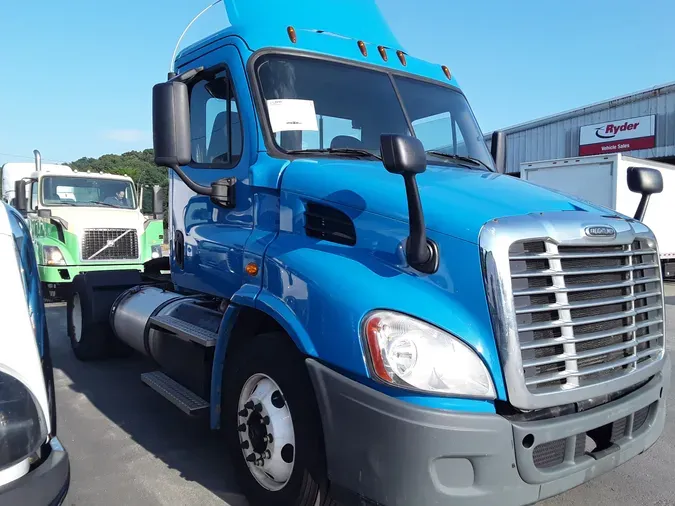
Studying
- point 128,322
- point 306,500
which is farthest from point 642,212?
point 128,322

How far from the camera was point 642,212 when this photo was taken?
3475mm

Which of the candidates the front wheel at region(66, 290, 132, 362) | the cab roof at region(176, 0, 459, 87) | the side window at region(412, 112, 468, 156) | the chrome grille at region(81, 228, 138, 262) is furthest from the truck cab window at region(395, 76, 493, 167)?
the chrome grille at region(81, 228, 138, 262)

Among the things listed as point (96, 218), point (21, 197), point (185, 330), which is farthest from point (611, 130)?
point (185, 330)

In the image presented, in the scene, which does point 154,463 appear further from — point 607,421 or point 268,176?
point 607,421

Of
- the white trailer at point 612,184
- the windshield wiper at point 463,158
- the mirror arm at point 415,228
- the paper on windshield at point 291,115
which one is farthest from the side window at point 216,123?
the white trailer at point 612,184

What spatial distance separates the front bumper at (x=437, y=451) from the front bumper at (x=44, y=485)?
1.01 meters

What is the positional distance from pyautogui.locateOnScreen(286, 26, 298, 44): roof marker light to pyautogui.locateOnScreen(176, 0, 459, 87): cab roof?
14mm

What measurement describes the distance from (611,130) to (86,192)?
20.9 m

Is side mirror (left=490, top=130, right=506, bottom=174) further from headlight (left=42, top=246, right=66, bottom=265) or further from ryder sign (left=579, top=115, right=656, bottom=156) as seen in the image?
ryder sign (left=579, top=115, right=656, bottom=156)

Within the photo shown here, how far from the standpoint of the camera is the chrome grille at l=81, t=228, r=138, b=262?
9.66 m

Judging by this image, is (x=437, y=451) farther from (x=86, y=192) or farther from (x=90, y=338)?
(x=86, y=192)

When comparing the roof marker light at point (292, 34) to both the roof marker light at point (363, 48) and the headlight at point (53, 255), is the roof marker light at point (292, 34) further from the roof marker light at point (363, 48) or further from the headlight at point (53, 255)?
the headlight at point (53, 255)

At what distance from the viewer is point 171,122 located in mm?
3166

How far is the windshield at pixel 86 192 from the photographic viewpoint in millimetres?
10203
